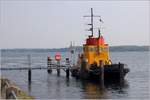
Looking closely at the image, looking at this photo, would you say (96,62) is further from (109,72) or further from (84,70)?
(109,72)

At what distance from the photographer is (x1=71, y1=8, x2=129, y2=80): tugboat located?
4056 cm

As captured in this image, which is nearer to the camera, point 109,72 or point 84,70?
point 109,72

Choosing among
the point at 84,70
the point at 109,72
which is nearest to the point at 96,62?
the point at 84,70

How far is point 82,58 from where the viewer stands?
43.5 metres

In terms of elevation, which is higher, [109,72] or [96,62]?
[96,62]

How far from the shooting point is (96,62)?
42.6m

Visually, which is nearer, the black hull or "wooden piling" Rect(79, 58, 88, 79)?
the black hull

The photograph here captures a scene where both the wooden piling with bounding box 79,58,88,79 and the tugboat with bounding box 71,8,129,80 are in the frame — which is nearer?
the tugboat with bounding box 71,8,129,80

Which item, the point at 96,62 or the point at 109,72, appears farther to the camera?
the point at 96,62

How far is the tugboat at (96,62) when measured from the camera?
133 feet

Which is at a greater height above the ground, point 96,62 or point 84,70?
point 96,62

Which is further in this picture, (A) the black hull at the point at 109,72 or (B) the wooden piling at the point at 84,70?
(B) the wooden piling at the point at 84,70

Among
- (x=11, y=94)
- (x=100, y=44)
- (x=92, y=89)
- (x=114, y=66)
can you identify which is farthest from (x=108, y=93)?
(x=11, y=94)

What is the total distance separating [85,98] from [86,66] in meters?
12.0
